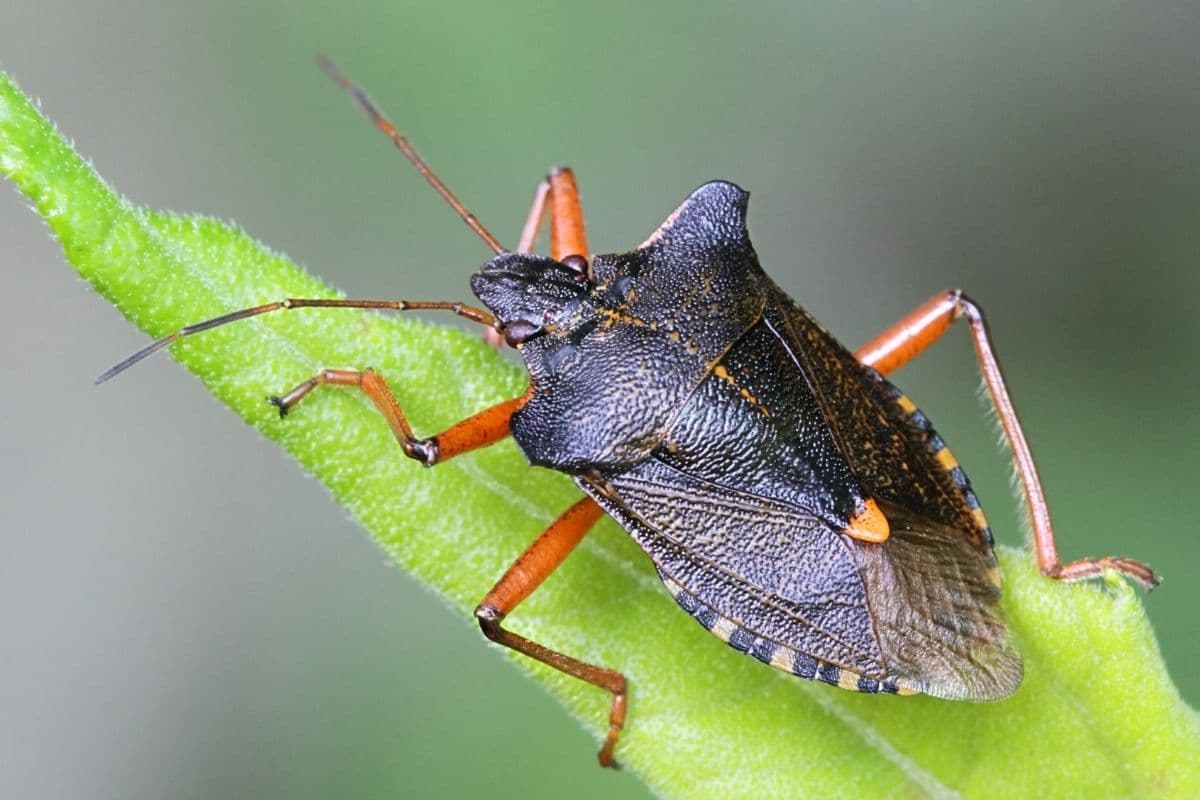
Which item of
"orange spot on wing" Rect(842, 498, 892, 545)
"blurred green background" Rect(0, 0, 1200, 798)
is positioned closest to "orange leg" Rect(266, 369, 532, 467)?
"orange spot on wing" Rect(842, 498, 892, 545)

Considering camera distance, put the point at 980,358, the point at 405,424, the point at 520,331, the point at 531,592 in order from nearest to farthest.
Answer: the point at 405,424, the point at 531,592, the point at 520,331, the point at 980,358

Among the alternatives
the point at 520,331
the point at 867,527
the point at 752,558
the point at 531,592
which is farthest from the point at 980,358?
the point at 531,592

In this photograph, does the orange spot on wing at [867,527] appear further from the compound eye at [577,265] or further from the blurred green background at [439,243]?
the blurred green background at [439,243]

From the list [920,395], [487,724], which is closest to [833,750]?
[487,724]

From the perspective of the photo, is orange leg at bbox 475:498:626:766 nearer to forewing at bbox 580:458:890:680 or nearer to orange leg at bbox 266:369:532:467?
forewing at bbox 580:458:890:680

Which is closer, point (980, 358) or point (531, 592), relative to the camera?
point (531, 592)

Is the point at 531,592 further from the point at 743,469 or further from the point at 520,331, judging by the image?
the point at 520,331
